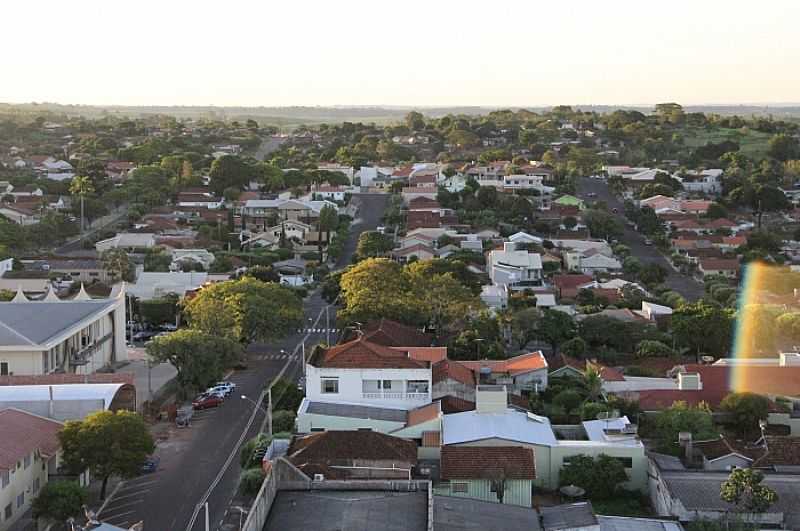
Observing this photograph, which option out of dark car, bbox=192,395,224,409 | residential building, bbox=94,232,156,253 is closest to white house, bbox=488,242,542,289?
residential building, bbox=94,232,156,253

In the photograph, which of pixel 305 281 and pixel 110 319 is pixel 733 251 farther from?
pixel 110 319

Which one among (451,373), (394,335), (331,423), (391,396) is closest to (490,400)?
(391,396)

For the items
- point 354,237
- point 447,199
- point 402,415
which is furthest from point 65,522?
point 447,199

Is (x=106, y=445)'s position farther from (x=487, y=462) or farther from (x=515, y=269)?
(x=515, y=269)

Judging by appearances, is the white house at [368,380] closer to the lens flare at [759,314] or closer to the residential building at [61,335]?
the residential building at [61,335]

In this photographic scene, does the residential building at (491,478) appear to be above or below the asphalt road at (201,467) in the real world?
above

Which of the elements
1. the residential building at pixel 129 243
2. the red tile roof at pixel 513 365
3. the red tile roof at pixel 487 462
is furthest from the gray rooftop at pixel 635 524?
the residential building at pixel 129 243
